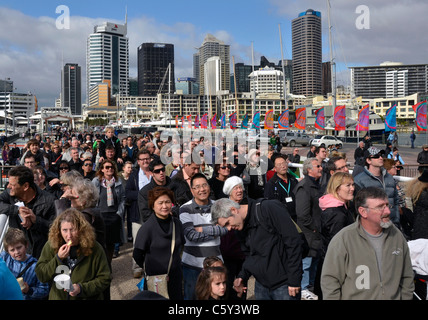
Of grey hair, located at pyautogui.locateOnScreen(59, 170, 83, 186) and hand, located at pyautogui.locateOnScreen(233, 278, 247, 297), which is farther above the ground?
grey hair, located at pyautogui.locateOnScreen(59, 170, 83, 186)

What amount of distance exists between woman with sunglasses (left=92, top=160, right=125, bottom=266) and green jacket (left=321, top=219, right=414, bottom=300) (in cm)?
372

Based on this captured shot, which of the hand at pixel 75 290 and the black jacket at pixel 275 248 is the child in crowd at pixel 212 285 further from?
the hand at pixel 75 290

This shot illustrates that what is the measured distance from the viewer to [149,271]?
3887 millimetres

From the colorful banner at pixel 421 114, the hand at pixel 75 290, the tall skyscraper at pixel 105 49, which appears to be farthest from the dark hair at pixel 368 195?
the tall skyscraper at pixel 105 49

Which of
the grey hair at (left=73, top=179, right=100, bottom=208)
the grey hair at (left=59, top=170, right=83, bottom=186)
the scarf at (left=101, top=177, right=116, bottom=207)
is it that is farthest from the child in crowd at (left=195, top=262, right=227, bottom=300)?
the scarf at (left=101, top=177, right=116, bottom=207)

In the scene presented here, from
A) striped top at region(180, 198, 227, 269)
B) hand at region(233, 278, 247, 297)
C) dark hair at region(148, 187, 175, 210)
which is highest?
dark hair at region(148, 187, 175, 210)

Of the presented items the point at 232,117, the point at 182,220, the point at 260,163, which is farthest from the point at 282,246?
the point at 232,117

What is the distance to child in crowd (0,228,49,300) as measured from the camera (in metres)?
3.52

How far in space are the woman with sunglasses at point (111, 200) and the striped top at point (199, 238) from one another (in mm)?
2113

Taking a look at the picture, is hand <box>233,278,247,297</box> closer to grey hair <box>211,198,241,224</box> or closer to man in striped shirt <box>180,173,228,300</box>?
man in striped shirt <box>180,173,228,300</box>

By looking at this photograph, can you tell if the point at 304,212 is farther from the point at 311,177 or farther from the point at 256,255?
the point at 256,255

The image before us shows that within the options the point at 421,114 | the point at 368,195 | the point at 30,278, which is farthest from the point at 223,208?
the point at 421,114

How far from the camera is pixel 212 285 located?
3287 millimetres
